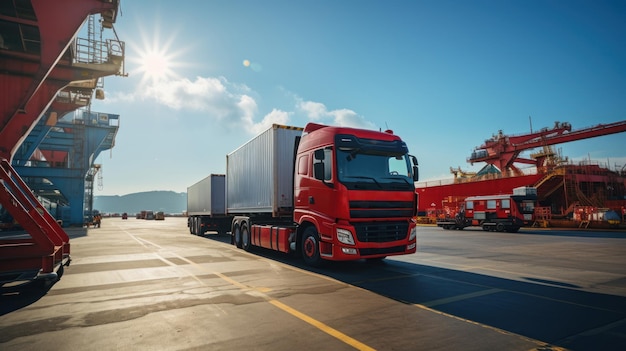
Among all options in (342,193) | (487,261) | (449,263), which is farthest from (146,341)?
(487,261)

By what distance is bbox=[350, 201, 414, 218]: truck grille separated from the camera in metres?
7.73

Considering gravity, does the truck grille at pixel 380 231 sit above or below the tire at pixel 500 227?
above

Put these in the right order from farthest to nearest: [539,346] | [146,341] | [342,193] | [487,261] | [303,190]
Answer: [487,261] < [303,190] < [342,193] < [146,341] < [539,346]

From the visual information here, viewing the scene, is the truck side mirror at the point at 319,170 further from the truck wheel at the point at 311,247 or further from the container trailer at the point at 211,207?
the container trailer at the point at 211,207

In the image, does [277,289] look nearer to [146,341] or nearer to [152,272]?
[146,341]

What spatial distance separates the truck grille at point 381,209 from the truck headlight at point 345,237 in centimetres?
40

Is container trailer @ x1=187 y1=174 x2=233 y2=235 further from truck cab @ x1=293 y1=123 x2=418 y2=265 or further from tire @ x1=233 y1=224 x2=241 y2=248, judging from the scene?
truck cab @ x1=293 y1=123 x2=418 y2=265

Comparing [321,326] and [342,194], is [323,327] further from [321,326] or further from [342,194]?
[342,194]

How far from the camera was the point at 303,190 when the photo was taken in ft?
30.0

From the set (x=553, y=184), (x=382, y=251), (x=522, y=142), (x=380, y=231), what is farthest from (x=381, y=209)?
(x=522, y=142)

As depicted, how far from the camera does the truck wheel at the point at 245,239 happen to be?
1274 cm

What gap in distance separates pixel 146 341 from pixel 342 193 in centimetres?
489

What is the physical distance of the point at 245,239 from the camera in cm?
1313

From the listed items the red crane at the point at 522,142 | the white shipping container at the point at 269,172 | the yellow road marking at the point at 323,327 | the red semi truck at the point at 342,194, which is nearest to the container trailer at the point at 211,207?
the white shipping container at the point at 269,172
